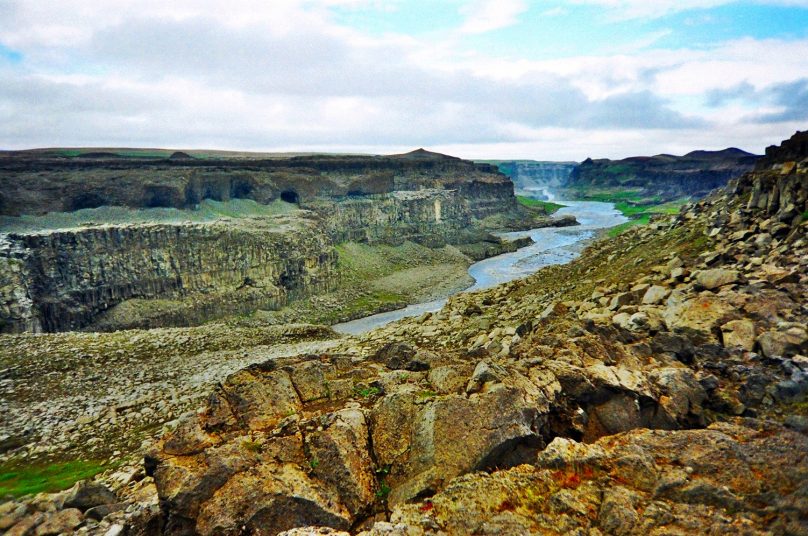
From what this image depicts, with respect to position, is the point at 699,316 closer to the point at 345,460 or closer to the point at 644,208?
the point at 345,460

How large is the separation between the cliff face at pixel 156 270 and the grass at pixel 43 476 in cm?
2424

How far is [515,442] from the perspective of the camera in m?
9.37

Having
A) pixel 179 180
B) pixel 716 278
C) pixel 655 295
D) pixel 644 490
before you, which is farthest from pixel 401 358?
pixel 179 180

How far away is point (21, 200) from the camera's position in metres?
47.8

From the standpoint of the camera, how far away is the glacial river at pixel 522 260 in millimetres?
52781

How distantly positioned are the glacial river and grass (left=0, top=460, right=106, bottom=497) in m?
29.0

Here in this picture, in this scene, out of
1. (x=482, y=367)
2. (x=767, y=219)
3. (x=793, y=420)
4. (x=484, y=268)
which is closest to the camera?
(x=793, y=420)

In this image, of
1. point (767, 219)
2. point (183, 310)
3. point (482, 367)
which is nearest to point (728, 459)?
point (482, 367)

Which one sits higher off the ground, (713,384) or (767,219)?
(767,219)

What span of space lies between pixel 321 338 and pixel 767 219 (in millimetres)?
31271

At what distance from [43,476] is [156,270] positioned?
31212 millimetres

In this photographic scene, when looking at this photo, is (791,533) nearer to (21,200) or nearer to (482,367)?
(482,367)

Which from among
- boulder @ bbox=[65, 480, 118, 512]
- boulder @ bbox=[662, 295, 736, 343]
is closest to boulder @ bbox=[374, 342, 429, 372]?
boulder @ bbox=[65, 480, 118, 512]

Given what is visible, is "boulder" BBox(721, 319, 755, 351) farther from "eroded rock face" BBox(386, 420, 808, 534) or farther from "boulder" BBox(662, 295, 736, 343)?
"eroded rock face" BBox(386, 420, 808, 534)
